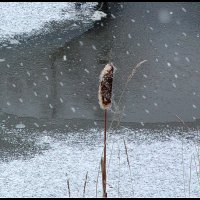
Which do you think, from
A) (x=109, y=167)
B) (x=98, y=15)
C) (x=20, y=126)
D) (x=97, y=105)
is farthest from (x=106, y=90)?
(x=98, y=15)

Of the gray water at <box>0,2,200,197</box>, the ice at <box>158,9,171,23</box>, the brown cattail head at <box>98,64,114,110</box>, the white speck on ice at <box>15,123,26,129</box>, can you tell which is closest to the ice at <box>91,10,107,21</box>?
the gray water at <box>0,2,200,197</box>

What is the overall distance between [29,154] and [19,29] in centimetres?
413

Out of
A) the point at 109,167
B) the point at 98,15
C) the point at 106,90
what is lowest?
the point at 109,167

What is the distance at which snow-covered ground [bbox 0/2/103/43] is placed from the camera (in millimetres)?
9484

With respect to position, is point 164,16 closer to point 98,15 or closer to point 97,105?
point 98,15

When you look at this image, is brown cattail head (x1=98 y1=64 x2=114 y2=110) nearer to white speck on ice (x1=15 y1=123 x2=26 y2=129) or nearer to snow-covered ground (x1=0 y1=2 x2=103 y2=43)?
white speck on ice (x1=15 y1=123 x2=26 y2=129)

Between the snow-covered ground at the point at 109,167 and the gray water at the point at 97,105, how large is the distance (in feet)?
0.04

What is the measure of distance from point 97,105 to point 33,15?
12.3 ft

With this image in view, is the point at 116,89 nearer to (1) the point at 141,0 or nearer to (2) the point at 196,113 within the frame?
(2) the point at 196,113

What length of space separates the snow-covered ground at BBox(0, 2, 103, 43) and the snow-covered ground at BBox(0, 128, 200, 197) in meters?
3.50

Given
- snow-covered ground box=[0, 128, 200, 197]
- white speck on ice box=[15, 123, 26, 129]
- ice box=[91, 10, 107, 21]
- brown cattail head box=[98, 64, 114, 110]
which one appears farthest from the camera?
ice box=[91, 10, 107, 21]

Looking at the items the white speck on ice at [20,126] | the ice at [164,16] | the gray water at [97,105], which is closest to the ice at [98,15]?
the gray water at [97,105]

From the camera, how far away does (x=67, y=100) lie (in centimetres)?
731

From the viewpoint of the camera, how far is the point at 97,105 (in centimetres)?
718
